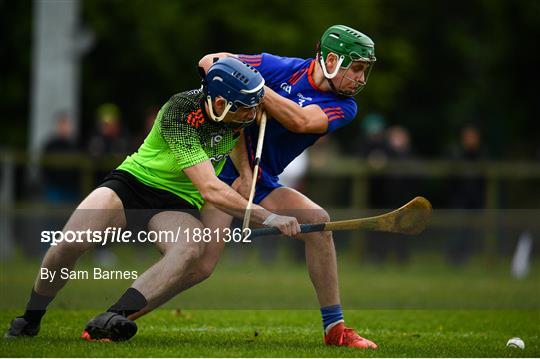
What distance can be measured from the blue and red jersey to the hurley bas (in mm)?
989

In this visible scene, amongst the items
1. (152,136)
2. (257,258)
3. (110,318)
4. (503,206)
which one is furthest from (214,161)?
(503,206)

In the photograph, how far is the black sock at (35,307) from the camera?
27.7 feet

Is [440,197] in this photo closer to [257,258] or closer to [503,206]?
[503,206]

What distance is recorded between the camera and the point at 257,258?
16594mm

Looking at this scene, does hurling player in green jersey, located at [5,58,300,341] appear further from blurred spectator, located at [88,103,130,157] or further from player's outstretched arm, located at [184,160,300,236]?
blurred spectator, located at [88,103,130,157]

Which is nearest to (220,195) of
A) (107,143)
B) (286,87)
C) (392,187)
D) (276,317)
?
(286,87)

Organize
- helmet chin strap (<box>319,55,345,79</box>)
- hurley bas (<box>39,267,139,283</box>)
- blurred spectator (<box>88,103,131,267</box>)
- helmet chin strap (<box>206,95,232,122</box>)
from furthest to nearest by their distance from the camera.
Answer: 1. blurred spectator (<box>88,103,131,267</box>)
2. helmet chin strap (<box>319,55,345,79</box>)
3. hurley bas (<box>39,267,139,283</box>)
4. helmet chin strap (<box>206,95,232,122</box>)

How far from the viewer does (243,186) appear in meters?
8.77

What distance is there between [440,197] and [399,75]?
33.1ft

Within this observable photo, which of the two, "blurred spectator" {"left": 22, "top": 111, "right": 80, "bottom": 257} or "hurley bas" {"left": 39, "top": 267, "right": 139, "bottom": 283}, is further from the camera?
"blurred spectator" {"left": 22, "top": 111, "right": 80, "bottom": 257}

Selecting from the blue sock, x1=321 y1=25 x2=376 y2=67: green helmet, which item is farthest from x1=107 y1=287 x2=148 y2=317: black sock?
x1=321 y1=25 x2=376 y2=67: green helmet

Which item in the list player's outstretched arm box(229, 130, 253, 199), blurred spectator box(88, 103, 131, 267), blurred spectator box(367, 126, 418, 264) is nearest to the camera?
player's outstretched arm box(229, 130, 253, 199)

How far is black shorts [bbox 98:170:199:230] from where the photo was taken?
8.35m

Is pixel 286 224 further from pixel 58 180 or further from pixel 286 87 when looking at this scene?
pixel 58 180
